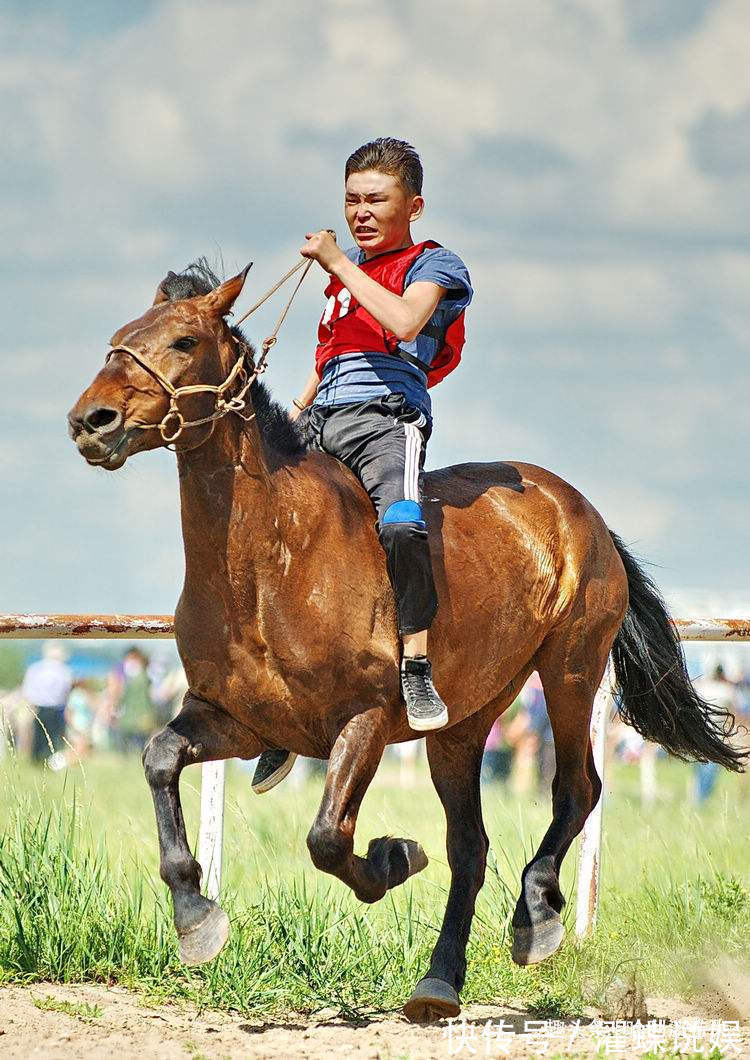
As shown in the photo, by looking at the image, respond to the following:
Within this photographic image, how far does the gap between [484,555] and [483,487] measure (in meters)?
0.42

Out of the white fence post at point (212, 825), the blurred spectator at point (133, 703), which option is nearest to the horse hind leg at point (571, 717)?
the white fence post at point (212, 825)

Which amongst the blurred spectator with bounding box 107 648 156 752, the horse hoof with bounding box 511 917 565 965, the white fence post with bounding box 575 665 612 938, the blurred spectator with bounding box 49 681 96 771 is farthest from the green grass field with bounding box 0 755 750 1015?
the blurred spectator with bounding box 107 648 156 752

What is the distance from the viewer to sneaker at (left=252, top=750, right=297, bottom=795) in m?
5.25

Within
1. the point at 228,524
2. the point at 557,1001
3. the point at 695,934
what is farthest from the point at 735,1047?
the point at 228,524

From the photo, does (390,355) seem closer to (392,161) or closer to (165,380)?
(392,161)

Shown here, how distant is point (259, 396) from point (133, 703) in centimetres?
926

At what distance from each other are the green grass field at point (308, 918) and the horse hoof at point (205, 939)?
101cm

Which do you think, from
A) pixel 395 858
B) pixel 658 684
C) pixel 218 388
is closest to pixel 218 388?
pixel 218 388

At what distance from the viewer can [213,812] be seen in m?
6.06

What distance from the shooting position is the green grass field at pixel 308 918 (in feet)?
18.2

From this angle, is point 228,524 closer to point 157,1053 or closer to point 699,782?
point 157,1053

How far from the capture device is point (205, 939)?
4508mm

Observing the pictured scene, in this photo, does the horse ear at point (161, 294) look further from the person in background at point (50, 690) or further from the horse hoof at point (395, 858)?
the person in background at point (50, 690)

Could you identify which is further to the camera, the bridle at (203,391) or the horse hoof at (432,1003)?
the horse hoof at (432,1003)
